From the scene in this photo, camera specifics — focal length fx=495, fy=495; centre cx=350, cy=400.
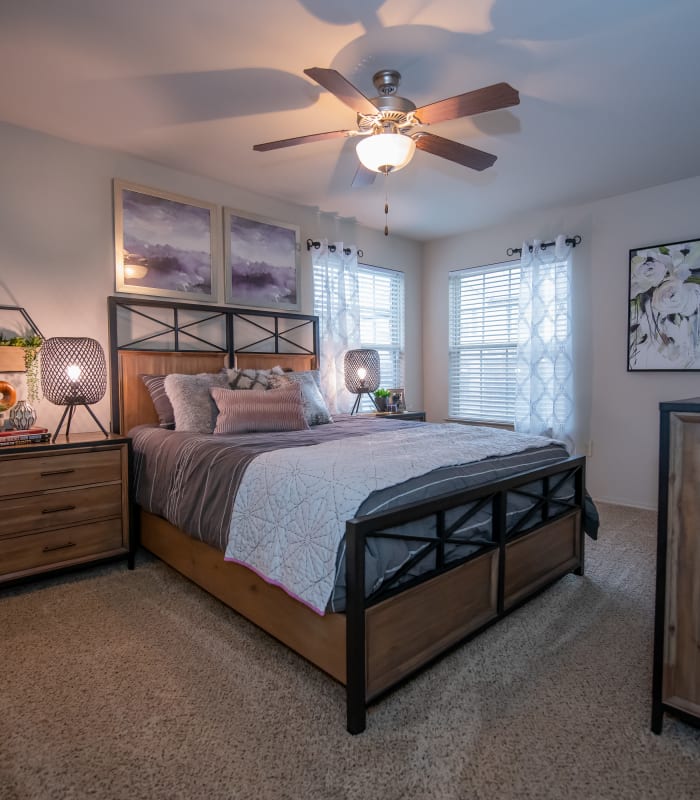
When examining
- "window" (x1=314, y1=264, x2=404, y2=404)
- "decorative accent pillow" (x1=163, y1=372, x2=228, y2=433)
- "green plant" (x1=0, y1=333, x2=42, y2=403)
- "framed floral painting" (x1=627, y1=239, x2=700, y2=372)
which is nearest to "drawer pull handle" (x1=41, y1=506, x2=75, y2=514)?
"decorative accent pillow" (x1=163, y1=372, x2=228, y2=433)

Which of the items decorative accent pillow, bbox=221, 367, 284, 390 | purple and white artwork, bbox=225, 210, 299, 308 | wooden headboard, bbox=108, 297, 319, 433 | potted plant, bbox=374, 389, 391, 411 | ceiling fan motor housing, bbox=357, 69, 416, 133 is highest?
ceiling fan motor housing, bbox=357, 69, 416, 133

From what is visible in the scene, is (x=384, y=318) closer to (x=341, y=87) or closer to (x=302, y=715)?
(x=341, y=87)

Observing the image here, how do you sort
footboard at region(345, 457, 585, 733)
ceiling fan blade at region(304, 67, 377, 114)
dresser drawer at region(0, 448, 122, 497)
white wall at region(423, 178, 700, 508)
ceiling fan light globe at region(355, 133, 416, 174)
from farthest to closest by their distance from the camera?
white wall at region(423, 178, 700, 508), dresser drawer at region(0, 448, 122, 497), ceiling fan light globe at region(355, 133, 416, 174), ceiling fan blade at region(304, 67, 377, 114), footboard at region(345, 457, 585, 733)

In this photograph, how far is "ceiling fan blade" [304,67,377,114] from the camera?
189cm

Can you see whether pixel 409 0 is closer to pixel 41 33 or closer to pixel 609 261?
pixel 41 33

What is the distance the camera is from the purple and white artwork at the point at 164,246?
11.1 ft

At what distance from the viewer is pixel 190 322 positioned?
3719 millimetres

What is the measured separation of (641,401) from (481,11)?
319 cm

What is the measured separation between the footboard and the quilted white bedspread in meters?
0.13

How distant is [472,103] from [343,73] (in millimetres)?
757

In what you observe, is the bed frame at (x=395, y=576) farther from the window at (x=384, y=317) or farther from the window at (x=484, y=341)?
the window at (x=484, y=341)

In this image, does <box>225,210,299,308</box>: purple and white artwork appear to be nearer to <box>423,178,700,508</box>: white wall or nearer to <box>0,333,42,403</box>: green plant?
<box>0,333,42,403</box>: green plant

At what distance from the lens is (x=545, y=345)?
4.45 meters

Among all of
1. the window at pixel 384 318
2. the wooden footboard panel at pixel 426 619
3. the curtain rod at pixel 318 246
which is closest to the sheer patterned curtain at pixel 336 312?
the curtain rod at pixel 318 246
